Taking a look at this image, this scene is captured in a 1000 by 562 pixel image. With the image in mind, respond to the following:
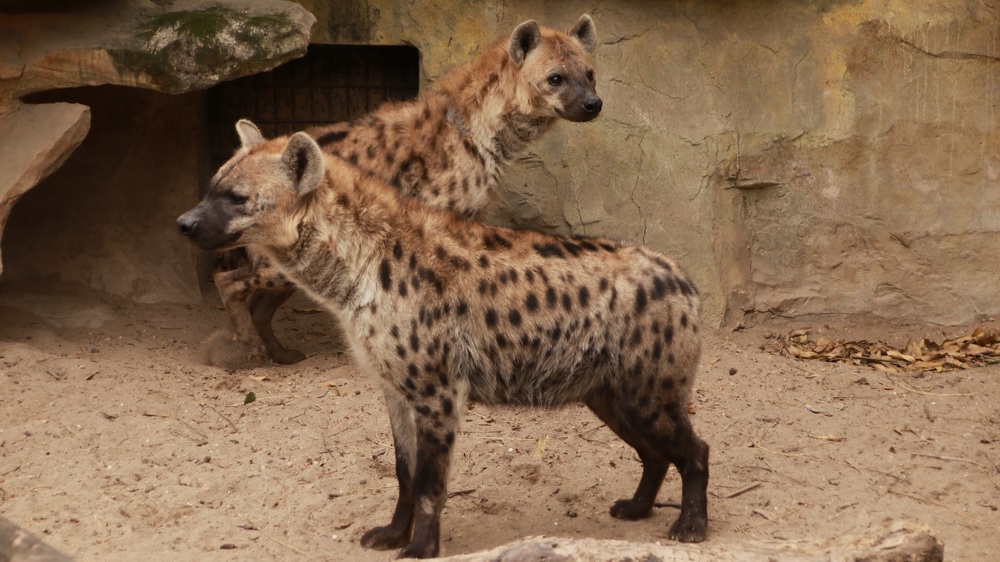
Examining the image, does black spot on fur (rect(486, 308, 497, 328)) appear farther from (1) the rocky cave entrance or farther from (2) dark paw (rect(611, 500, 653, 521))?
(1) the rocky cave entrance

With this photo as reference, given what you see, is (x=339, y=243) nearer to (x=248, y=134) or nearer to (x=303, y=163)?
(x=303, y=163)

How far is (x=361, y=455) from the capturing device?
14.8 ft

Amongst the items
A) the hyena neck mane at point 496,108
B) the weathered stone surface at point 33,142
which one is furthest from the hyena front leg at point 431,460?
the weathered stone surface at point 33,142

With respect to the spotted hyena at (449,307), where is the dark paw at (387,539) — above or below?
below

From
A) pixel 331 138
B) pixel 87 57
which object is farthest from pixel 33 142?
pixel 331 138

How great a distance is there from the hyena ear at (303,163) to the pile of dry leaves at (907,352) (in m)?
2.99

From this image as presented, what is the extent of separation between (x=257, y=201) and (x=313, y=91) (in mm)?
3230

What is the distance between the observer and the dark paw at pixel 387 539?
3748mm

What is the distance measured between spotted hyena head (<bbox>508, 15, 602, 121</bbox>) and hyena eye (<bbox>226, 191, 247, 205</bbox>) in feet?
6.89

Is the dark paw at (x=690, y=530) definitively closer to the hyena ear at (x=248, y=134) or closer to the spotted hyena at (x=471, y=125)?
the hyena ear at (x=248, y=134)

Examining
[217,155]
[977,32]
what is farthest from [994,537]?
[217,155]

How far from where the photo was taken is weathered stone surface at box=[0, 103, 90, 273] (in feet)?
16.0

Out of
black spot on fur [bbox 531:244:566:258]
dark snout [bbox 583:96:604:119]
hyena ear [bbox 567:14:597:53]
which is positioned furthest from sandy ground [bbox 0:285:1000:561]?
hyena ear [bbox 567:14:597:53]

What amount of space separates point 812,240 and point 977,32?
1.31 m
